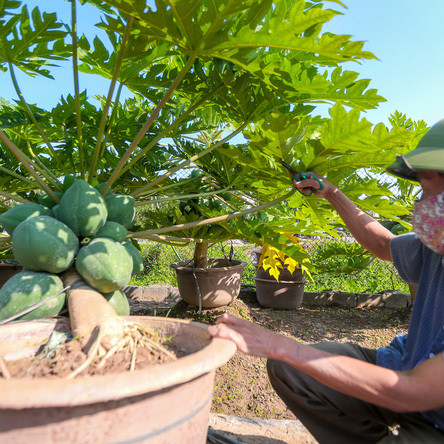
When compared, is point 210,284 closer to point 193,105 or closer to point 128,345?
point 193,105

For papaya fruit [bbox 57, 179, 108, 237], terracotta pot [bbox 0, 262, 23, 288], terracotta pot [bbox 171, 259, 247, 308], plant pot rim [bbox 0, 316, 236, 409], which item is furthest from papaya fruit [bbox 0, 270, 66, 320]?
terracotta pot [bbox 0, 262, 23, 288]

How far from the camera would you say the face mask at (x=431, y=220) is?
1.01m

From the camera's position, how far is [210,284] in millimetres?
3109

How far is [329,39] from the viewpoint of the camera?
1.13 metres

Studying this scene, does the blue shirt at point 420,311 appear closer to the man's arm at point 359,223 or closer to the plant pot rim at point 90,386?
the man's arm at point 359,223

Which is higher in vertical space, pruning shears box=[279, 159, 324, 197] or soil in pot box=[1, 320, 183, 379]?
pruning shears box=[279, 159, 324, 197]

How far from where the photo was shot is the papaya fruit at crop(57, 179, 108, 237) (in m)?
1.30

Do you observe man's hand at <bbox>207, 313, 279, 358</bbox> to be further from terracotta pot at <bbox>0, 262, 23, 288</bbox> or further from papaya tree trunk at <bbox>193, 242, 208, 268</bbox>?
terracotta pot at <bbox>0, 262, 23, 288</bbox>

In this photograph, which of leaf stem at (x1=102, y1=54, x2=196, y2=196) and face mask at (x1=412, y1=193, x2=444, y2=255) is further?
leaf stem at (x1=102, y1=54, x2=196, y2=196)

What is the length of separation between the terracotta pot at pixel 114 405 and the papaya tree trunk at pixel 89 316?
265 millimetres

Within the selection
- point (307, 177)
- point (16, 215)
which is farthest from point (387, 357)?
point (16, 215)

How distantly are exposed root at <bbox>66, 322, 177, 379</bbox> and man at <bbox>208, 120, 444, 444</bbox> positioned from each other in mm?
176

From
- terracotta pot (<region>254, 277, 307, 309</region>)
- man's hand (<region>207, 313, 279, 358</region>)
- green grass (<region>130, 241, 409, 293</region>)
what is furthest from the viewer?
green grass (<region>130, 241, 409, 293</region>)

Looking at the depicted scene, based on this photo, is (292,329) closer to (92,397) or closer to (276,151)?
(276,151)
